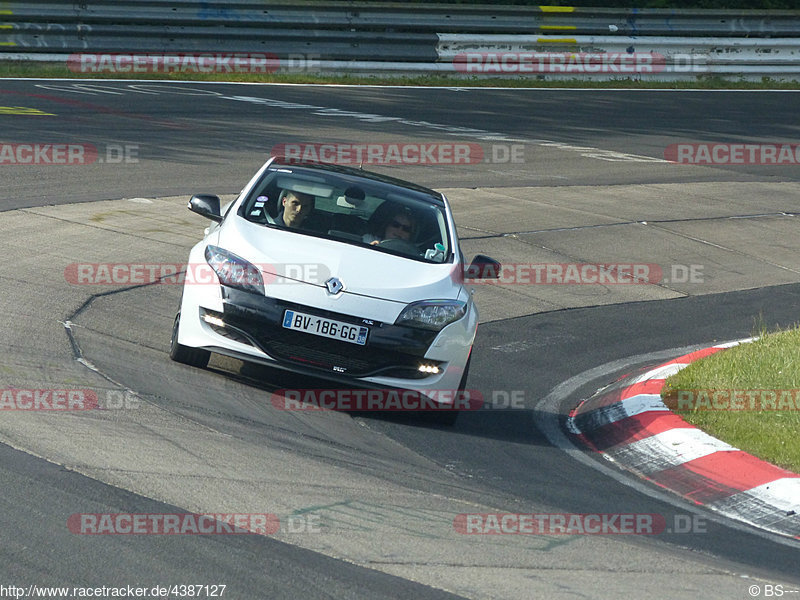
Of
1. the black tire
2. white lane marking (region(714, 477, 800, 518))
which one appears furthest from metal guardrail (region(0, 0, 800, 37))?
white lane marking (region(714, 477, 800, 518))

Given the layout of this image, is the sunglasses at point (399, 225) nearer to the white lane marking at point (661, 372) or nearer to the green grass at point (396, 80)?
the white lane marking at point (661, 372)

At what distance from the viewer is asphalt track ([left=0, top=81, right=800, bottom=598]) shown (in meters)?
4.91

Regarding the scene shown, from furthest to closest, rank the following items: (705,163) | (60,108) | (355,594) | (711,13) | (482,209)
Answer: (711,13), (705,163), (60,108), (482,209), (355,594)

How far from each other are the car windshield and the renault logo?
724mm

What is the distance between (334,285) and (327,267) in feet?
0.72

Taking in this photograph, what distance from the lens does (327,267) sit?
7410mm

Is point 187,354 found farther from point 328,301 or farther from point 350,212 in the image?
point 350,212

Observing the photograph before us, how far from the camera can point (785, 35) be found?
1182 inches

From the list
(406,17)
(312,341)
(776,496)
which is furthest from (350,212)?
(406,17)

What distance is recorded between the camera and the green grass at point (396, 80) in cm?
2162

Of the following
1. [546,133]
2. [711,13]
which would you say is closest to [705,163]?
[546,133]

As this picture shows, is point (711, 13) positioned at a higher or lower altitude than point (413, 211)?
higher

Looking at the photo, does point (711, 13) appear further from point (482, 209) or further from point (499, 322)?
point (499, 322)

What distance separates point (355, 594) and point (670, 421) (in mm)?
3618
